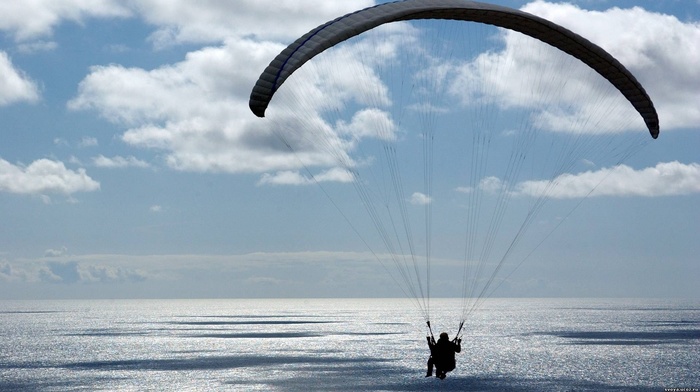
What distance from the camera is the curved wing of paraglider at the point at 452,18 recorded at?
19375 millimetres

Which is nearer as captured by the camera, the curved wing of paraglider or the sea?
the curved wing of paraglider

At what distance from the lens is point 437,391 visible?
1658 inches

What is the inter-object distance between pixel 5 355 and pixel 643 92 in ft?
208

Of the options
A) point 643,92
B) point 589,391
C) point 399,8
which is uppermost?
point 399,8

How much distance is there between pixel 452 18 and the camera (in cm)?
2208

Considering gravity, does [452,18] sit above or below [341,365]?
above

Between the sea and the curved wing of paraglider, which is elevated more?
the curved wing of paraglider

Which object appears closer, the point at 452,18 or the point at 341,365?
the point at 452,18

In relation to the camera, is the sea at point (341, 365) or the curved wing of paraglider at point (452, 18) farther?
the sea at point (341, 365)

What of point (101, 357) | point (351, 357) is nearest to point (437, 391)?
point (351, 357)

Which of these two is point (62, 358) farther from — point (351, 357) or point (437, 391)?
point (437, 391)

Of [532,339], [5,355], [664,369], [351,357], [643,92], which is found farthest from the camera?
[532,339]

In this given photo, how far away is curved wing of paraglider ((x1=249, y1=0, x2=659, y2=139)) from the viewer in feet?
63.6

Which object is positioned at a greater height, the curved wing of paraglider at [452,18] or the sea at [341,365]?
the curved wing of paraglider at [452,18]
